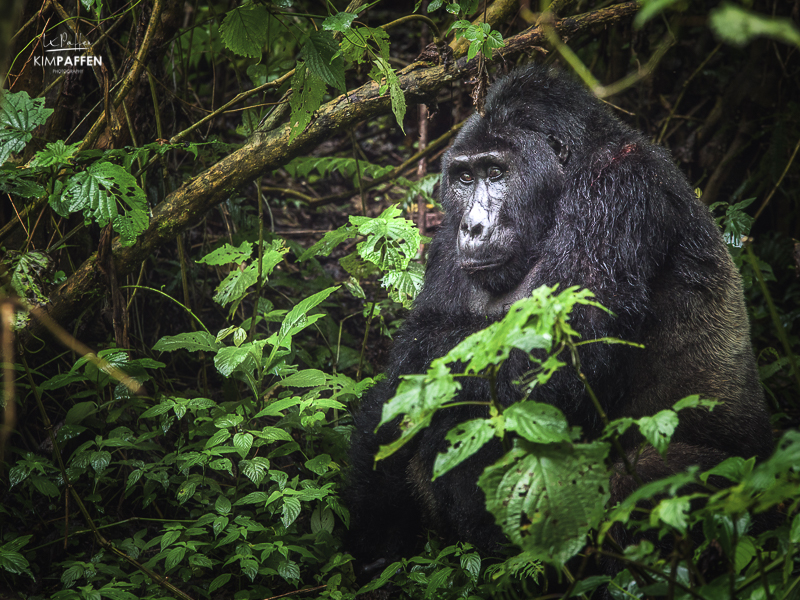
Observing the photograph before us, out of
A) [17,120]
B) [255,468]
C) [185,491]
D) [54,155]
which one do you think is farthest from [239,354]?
[17,120]

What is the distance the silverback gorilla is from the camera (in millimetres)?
2773

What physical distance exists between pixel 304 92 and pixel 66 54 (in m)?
1.80

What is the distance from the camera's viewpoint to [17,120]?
2826 millimetres

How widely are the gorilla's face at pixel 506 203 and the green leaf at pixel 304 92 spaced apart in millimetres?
829

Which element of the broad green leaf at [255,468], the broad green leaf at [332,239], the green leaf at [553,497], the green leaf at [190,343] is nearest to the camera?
the green leaf at [553,497]

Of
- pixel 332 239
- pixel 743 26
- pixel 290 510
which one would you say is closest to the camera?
pixel 743 26

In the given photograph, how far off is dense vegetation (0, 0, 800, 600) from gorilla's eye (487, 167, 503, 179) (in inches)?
18.5

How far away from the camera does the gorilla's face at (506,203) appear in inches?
119

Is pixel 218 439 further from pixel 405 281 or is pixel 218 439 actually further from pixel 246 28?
pixel 246 28

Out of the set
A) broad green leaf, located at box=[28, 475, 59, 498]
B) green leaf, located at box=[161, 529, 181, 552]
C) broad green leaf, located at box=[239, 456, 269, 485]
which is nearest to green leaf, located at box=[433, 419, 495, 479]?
broad green leaf, located at box=[239, 456, 269, 485]

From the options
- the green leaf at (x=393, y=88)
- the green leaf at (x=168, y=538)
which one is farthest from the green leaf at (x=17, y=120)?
the green leaf at (x=168, y=538)

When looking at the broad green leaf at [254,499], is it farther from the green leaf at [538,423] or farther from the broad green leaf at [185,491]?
the green leaf at [538,423]

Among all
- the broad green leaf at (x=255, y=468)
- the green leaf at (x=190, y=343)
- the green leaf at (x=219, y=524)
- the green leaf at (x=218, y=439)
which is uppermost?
the green leaf at (x=190, y=343)

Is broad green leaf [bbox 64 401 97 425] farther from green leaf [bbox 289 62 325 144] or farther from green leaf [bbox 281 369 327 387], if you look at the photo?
green leaf [bbox 289 62 325 144]
